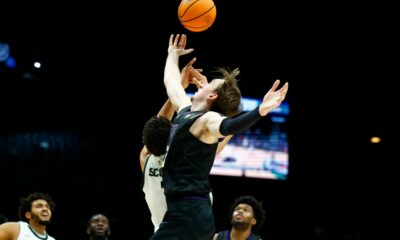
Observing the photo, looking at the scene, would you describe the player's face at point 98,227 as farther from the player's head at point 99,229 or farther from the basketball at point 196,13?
the basketball at point 196,13

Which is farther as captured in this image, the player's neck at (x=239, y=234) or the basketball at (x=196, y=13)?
the player's neck at (x=239, y=234)

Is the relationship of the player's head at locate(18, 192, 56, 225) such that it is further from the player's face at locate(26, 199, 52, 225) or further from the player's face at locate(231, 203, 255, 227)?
the player's face at locate(231, 203, 255, 227)

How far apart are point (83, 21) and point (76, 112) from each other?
2281 millimetres

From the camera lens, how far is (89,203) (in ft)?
41.8

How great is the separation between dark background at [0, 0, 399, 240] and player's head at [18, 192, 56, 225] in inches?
167

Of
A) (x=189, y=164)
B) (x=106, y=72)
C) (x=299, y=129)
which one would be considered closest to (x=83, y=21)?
(x=106, y=72)

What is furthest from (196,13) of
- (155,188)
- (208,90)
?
(155,188)

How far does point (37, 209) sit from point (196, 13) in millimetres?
3636

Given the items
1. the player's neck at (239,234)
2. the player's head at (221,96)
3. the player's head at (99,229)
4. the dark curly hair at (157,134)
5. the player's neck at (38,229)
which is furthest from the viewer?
the player's head at (99,229)

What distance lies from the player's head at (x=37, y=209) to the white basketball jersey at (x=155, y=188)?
302 centimetres

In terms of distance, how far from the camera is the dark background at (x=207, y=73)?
11.3m

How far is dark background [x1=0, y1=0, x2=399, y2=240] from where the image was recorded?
1134 centimetres

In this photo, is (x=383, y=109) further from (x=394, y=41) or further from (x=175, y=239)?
(x=175, y=239)

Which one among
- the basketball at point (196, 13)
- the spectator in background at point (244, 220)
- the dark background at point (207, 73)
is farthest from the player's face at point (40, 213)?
the dark background at point (207, 73)
